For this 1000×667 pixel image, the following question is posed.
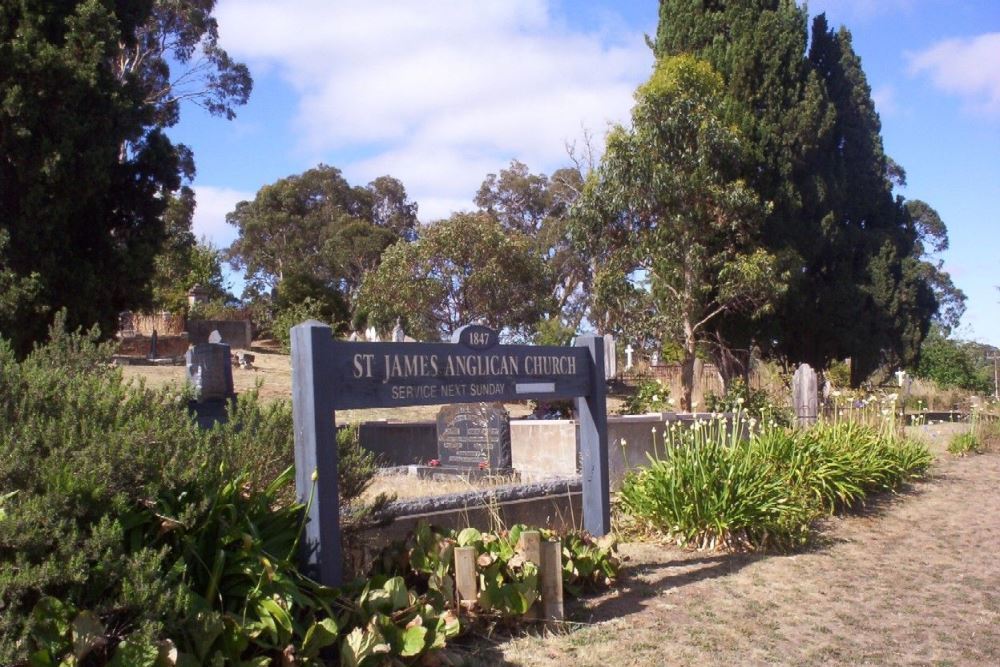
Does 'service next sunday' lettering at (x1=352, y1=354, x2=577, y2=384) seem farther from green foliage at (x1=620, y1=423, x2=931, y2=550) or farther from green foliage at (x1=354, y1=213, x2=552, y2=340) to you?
green foliage at (x1=354, y1=213, x2=552, y2=340)

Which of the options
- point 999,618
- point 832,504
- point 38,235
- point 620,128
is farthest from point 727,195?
point 999,618

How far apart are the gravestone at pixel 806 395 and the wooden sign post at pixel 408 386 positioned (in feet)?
24.2

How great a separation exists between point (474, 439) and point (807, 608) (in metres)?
5.14

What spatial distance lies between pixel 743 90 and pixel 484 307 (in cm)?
1175

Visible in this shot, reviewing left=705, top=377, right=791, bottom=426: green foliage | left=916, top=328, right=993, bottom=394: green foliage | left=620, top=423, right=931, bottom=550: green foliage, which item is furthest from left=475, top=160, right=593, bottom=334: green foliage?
left=620, top=423, right=931, bottom=550: green foliage

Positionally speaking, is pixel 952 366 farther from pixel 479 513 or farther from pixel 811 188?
pixel 479 513

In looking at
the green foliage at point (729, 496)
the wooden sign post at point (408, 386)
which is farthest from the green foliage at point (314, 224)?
the wooden sign post at point (408, 386)

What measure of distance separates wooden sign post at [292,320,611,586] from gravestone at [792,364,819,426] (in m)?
7.38

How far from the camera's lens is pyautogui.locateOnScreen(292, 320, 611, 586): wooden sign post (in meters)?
4.99

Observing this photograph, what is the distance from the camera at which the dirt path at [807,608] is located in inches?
207

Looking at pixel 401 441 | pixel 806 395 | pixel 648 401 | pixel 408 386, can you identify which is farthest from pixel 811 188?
pixel 408 386

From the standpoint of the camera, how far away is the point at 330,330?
5.41 m

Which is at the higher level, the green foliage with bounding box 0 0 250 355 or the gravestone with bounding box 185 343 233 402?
the green foliage with bounding box 0 0 250 355

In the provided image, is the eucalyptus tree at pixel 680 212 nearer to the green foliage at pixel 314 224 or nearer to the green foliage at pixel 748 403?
the green foliage at pixel 748 403
